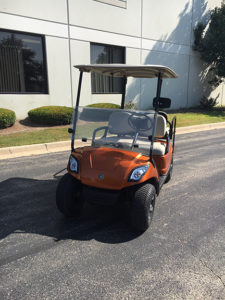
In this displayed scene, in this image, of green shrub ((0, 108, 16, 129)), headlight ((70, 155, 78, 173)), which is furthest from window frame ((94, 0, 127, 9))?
headlight ((70, 155, 78, 173))

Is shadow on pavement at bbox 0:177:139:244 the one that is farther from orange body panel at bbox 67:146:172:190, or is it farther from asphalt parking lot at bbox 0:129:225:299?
orange body panel at bbox 67:146:172:190

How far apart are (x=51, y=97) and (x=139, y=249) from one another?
9422mm

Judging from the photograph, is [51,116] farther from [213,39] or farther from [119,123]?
[213,39]

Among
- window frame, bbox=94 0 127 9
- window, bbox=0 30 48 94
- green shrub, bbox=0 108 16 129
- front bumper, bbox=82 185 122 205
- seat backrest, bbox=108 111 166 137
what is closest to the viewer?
front bumper, bbox=82 185 122 205

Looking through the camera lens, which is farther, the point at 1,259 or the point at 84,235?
the point at 84,235

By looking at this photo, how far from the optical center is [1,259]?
2.28 meters

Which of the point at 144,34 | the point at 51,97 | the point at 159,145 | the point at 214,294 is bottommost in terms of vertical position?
the point at 214,294

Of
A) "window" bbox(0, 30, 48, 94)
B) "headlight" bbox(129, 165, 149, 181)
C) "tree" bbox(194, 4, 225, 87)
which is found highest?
"tree" bbox(194, 4, 225, 87)

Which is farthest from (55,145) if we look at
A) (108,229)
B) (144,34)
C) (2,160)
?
(144,34)

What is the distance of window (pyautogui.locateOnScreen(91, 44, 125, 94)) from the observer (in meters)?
12.0

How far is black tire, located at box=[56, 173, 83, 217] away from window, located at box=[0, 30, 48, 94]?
8470 millimetres

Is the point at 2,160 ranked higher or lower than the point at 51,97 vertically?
lower

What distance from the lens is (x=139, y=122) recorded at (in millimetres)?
3324

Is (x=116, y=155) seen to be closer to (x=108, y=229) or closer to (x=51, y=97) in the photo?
(x=108, y=229)
